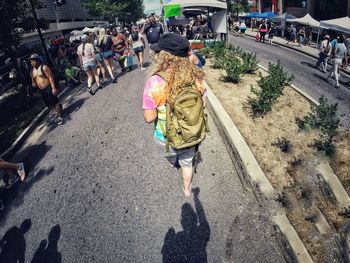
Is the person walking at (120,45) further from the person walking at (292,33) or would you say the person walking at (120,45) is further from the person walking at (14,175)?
the person walking at (292,33)

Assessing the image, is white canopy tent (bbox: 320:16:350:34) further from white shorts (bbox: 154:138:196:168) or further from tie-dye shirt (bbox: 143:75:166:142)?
tie-dye shirt (bbox: 143:75:166:142)

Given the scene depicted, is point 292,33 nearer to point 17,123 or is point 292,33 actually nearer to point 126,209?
point 17,123

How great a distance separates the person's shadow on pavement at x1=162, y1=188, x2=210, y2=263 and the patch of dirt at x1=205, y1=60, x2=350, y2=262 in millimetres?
1229

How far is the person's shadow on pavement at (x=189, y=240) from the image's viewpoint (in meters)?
3.11

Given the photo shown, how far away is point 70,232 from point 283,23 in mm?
28249

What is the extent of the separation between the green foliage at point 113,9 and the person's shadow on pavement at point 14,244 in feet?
187

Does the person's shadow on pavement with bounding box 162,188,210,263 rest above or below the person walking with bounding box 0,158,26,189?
below

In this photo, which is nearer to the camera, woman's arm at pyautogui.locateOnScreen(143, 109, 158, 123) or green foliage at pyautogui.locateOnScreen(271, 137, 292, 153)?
woman's arm at pyautogui.locateOnScreen(143, 109, 158, 123)

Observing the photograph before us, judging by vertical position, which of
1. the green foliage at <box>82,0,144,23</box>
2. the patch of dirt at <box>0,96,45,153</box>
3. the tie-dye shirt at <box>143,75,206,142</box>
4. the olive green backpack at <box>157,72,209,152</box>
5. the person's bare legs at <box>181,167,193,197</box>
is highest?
the green foliage at <box>82,0,144,23</box>

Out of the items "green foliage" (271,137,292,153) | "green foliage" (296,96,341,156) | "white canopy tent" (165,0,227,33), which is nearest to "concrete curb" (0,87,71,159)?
"green foliage" (271,137,292,153)

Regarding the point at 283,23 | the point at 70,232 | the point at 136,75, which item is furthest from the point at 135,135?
the point at 283,23

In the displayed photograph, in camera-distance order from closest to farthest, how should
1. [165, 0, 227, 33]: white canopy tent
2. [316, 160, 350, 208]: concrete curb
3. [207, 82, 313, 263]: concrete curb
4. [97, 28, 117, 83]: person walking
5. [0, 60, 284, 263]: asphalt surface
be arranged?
[207, 82, 313, 263]: concrete curb
[0, 60, 284, 263]: asphalt surface
[316, 160, 350, 208]: concrete curb
[97, 28, 117, 83]: person walking
[165, 0, 227, 33]: white canopy tent

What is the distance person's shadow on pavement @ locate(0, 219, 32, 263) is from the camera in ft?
11.0

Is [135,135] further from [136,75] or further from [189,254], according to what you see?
[136,75]
